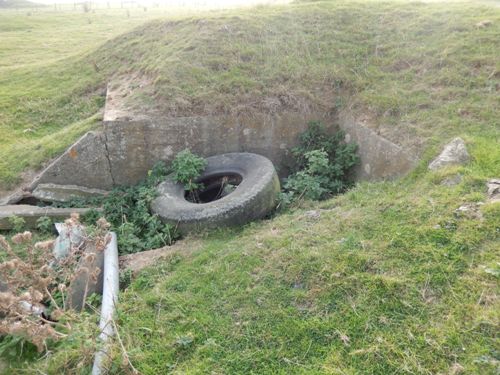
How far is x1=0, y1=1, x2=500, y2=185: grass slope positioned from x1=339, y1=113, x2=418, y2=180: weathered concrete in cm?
20

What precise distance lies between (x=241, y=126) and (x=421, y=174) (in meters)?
3.30

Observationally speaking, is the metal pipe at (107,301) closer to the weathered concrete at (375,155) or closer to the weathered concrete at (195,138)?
the weathered concrete at (195,138)

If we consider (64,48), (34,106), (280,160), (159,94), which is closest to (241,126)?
(280,160)

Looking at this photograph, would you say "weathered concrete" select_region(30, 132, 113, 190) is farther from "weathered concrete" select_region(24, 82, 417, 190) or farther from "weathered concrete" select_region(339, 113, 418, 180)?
"weathered concrete" select_region(339, 113, 418, 180)

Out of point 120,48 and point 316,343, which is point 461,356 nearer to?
point 316,343

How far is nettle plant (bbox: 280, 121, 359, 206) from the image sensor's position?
5.72 meters

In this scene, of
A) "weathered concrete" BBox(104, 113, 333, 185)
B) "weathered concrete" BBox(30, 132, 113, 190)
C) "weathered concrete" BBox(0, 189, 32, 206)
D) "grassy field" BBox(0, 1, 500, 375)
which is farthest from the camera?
"weathered concrete" BBox(104, 113, 333, 185)

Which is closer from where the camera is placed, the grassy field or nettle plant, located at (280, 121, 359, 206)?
the grassy field

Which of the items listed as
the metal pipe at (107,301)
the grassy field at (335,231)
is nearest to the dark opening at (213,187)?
the grassy field at (335,231)

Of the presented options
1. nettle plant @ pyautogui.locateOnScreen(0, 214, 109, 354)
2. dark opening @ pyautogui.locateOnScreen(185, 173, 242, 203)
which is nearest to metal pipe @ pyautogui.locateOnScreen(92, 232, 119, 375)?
nettle plant @ pyautogui.locateOnScreen(0, 214, 109, 354)

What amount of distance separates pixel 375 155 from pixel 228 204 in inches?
102

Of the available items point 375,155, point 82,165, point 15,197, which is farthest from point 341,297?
point 15,197

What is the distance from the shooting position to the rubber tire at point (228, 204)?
4.96m

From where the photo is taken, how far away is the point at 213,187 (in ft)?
21.2
